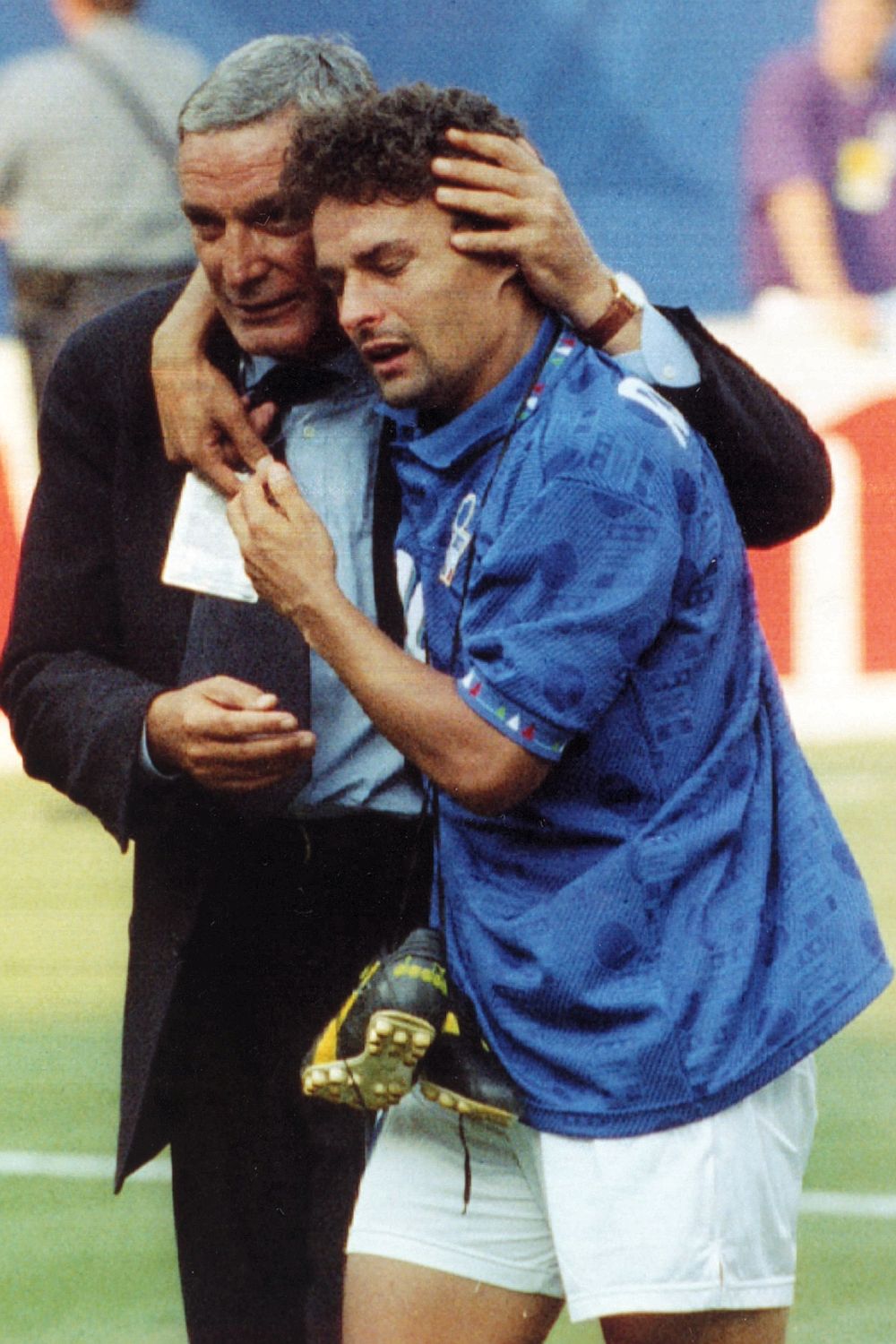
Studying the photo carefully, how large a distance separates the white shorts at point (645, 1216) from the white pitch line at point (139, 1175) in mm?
1748

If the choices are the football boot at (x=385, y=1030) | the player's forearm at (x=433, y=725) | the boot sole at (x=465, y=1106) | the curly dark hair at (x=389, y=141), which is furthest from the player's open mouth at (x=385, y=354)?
the boot sole at (x=465, y=1106)

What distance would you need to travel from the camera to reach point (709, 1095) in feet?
6.77

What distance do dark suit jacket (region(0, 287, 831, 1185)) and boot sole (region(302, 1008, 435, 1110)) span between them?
369 millimetres

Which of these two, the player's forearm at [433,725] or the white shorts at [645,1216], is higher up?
the player's forearm at [433,725]

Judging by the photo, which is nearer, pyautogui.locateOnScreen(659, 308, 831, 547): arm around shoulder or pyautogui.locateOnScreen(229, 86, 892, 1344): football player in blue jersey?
pyautogui.locateOnScreen(229, 86, 892, 1344): football player in blue jersey

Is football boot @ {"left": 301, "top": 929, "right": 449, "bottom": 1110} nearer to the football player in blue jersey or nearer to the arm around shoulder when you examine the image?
the football player in blue jersey

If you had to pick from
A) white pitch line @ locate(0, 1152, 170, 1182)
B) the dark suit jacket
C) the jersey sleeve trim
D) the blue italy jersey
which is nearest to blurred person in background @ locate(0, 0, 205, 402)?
white pitch line @ locate(0, 1152, 170, 1182)

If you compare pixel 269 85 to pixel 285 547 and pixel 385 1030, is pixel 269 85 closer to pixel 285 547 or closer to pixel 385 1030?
pixel 285 547

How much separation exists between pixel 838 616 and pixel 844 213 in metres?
1.20

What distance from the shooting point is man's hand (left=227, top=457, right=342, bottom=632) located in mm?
2104

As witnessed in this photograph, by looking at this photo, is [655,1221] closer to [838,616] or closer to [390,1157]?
[390,1157]

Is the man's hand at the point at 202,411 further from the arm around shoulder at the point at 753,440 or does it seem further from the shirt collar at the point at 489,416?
the arm around shoulder at the point at 753,440

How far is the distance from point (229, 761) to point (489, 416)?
0.42 meters

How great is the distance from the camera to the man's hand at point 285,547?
2.10 meters
